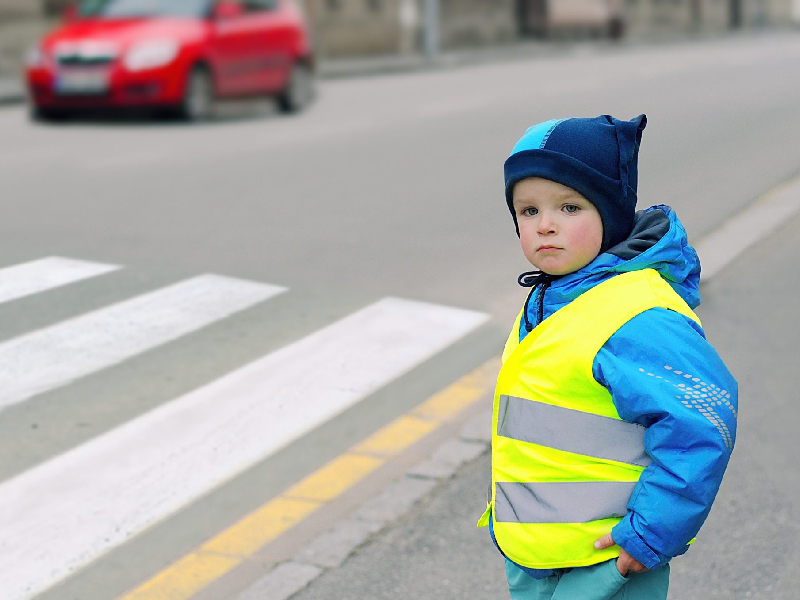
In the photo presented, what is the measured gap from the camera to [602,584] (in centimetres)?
219

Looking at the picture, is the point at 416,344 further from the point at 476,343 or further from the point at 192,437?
the point at 192,437

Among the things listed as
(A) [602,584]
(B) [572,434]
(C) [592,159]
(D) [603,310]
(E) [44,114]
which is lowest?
(E) [44,114]

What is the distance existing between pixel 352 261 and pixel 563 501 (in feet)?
19.1

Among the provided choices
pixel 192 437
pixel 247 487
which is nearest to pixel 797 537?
pixel 247 487

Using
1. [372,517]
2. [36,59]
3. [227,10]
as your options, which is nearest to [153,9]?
[227,10]

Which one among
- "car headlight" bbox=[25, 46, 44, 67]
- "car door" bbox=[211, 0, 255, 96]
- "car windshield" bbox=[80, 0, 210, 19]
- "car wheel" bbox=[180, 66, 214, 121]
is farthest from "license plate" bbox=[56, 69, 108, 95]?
"car door" bbox=[211, 0, 255, 96]

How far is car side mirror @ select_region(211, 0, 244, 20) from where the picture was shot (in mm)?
15883

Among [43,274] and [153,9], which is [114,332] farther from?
[153,9]

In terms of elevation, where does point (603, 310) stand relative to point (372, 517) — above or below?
above

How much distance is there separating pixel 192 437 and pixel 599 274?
2.98 m

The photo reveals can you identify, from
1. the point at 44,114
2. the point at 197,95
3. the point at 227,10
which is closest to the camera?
the point at 197,95

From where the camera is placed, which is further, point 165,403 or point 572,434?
point 165,403

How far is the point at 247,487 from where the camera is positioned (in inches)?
176

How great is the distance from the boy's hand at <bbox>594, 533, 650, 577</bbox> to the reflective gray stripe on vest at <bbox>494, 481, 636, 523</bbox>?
0.04 m
